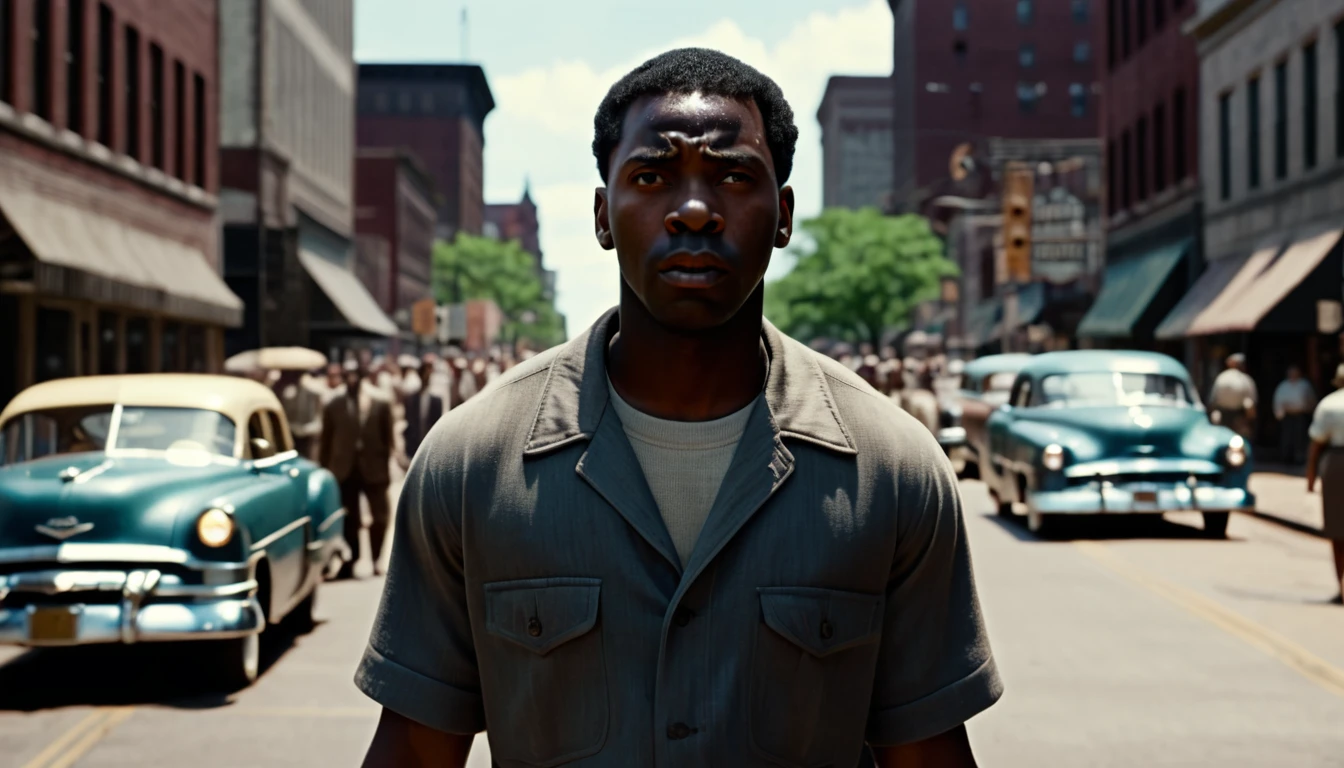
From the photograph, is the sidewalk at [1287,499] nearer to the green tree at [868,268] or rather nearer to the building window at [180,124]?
the building window at [180,124]

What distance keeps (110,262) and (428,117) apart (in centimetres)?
11369

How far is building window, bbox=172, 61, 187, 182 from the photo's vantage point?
38.1 meters

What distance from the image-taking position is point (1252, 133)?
3825 cm

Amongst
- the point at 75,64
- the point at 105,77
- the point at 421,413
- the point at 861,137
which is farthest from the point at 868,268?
the point at 421,413

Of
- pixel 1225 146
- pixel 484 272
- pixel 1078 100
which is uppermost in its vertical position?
pixel 1078 100

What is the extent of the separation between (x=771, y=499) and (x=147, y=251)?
33.3 metres

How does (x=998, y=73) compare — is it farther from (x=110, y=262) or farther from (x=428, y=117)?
(x=110, y=262)

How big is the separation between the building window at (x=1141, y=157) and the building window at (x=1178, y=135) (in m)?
2.96

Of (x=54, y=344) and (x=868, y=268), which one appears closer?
(x=54, y=344)

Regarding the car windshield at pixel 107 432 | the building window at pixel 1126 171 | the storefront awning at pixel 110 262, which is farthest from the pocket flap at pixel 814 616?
the building window at pixel 1126 171

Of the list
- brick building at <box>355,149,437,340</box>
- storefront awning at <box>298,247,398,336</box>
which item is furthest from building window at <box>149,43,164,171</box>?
brick building at <box>355,149,437,340</box>

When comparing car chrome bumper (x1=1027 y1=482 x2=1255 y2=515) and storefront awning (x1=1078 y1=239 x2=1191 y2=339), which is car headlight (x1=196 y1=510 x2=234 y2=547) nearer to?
car chrome bumper (x1=1027 y1=482 x2=1255 y2=515)

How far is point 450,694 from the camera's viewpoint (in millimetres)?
2613

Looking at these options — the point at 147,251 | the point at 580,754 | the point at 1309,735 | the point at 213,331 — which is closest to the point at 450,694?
the point at 580,754
